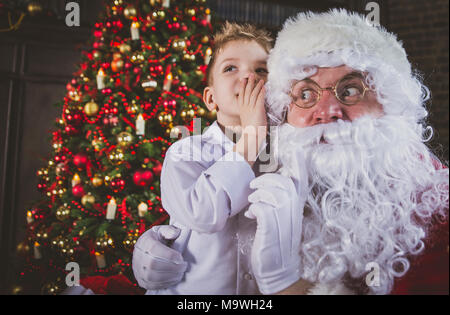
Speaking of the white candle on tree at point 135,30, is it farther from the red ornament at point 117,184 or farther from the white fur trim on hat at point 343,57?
the white fur trim on hat at point 343,57

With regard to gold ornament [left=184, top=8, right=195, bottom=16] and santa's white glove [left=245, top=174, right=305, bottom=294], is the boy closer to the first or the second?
santa's white glove [left=245, top=174, right=305, bottom=294]

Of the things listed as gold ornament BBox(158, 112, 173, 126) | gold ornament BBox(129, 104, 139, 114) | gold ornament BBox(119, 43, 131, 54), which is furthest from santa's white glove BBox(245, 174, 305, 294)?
gold ornament BBox(119, 43, 131, 54)

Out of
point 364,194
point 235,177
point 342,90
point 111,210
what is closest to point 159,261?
point 235,177

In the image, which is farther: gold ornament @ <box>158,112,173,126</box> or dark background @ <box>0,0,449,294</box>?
dark background @ <box>0,0,449,294</box>

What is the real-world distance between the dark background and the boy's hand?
6.90 ft

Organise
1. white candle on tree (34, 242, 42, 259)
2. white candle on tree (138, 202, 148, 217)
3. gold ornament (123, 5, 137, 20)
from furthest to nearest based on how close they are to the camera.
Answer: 1. white candle on tree (34, 242, 42, 259)
2. gold ornament (123, 5, 137, 20)
3. white candle on tree (138, 202, 148, 217)

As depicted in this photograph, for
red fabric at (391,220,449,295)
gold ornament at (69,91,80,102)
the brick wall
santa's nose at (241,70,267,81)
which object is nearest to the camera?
red fabric at (391,220,449,295)

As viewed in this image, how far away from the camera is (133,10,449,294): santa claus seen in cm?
76

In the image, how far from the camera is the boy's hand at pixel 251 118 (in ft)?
2.76

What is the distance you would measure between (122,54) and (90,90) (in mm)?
363

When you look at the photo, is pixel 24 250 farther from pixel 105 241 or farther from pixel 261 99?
pixel 261 99

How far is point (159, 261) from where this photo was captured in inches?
33.4

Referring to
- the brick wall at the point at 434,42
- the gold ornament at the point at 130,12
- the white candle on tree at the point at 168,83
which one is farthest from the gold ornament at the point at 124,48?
the brick wall at the point at 434,42

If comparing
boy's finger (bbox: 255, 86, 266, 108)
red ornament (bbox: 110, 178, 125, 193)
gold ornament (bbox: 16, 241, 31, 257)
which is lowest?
gold ornament (bbox: 16, 241, 31, 257)
